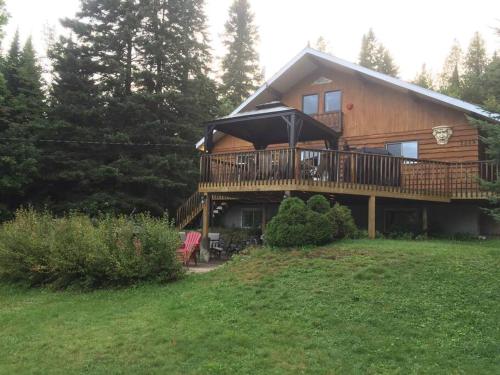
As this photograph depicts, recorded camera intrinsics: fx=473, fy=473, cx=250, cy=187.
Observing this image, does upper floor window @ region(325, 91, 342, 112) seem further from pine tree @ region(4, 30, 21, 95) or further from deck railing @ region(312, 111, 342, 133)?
pine tree @ region(4, 30, 21, 95)

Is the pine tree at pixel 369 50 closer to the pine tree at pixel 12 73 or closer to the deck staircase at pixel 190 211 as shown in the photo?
the pine tree at pixel 12 73

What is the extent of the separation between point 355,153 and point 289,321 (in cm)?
758

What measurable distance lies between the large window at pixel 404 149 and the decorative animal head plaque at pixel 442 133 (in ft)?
2.55

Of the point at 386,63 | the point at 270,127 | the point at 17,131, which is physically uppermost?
the point at 386,63

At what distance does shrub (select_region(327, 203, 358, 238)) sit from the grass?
1.81 meters

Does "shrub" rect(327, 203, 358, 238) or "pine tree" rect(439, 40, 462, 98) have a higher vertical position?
"pine tree" rect(439, 40, 462, 98)

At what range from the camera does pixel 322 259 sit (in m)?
9.80

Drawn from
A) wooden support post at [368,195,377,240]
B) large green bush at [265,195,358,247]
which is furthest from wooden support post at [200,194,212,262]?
wooden support post at [368,195,377,240]

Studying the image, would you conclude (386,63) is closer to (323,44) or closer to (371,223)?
(323,44)

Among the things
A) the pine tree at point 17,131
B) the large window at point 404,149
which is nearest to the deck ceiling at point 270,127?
the large window at point 404,149

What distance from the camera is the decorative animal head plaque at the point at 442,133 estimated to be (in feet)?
51.6

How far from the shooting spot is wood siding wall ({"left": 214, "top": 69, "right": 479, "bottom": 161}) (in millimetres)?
15609

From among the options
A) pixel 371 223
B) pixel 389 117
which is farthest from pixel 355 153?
pixel 389 117

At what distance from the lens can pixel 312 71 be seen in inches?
750
